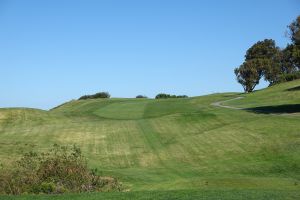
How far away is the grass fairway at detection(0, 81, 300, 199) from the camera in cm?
1864

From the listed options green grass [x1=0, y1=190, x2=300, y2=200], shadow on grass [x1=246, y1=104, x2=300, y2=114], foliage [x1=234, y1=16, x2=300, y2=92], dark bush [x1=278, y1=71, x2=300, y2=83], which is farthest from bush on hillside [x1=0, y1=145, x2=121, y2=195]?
dark bush [x1=278, y1=71, x2=300, y2=83]

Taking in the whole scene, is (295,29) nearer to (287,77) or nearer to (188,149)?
(188,149)

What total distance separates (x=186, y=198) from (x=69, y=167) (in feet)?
17.9

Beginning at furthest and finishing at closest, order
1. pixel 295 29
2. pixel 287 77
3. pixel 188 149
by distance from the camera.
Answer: pixel 287 77 < pixel 295 29 < pixel 188 149

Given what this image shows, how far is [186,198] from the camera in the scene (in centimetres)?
1393

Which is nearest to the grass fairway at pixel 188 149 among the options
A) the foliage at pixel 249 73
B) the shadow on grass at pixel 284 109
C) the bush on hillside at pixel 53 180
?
the shadow on grass at pixel 284 109

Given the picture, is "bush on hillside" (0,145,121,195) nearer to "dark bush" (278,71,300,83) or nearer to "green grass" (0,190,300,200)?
Answer: "green grass" (0,190,300,200)

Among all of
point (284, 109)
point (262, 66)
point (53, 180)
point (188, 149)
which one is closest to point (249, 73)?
point (262, 66)

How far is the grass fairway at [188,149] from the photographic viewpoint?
61.2 ft

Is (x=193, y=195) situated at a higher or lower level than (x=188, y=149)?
lower

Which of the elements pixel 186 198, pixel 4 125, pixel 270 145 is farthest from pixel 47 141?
pixel 186 198

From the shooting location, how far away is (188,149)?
1264 inches

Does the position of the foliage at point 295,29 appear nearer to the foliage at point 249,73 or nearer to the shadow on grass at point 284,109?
the shadow on grass at point 284,109

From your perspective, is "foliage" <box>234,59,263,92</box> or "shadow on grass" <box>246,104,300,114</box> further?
"foliage" <box>234,59,263,92</box>
